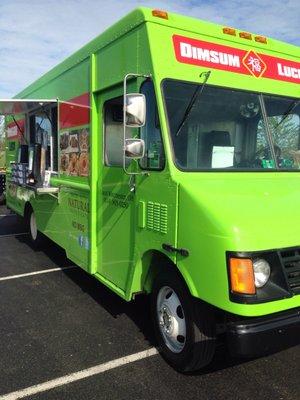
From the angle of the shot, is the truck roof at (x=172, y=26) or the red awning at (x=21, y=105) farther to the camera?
the red awning at (x=21, y=105)

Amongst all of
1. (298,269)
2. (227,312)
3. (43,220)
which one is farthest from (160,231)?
(43,220)

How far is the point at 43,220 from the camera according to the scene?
22.9 feet

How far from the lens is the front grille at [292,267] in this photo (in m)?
2.98

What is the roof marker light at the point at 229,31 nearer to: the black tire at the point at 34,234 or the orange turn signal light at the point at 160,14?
the orange turn signal light at the point at 160,14

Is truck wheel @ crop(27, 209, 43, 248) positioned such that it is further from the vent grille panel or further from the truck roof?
the vent grille panel

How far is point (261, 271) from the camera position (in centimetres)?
290

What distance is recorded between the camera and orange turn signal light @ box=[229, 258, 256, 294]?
280 centimetres

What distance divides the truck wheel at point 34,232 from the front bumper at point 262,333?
5389 mm

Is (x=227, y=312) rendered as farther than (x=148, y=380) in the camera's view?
No

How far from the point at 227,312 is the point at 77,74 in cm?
349

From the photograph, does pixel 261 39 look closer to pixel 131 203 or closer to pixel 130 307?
pixel 131 203

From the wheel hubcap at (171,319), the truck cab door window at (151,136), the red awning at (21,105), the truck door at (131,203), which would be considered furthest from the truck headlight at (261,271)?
the red awning at (21,105)

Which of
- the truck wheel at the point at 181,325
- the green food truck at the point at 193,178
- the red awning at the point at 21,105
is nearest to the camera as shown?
the green food truck at the point at 193,178

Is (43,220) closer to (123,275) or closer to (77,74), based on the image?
(77,74)
